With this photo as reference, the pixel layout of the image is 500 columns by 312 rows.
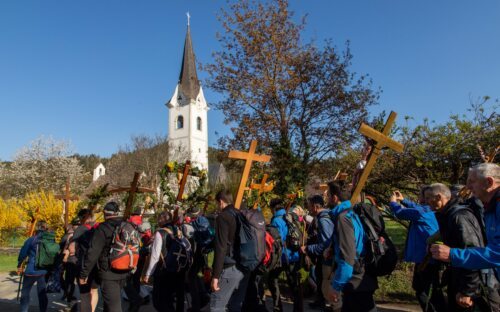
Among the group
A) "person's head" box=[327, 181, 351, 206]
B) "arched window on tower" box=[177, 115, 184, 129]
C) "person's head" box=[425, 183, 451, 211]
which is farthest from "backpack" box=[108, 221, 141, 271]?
"arched window on tower" box=[177, 115, 184, 129]

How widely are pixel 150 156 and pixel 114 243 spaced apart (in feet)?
119

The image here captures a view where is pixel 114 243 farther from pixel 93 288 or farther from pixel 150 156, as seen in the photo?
pixel 150 156

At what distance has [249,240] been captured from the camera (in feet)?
14.0

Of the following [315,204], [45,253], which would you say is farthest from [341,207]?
[45,253]

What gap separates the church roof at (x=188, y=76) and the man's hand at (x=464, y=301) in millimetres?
59879

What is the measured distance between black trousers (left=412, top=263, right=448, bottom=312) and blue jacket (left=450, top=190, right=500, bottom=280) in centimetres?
138

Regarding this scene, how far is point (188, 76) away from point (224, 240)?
60845 mm

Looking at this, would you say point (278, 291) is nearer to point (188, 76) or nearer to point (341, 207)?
point (341, 207)

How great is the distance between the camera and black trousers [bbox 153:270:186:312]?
516 centimetres

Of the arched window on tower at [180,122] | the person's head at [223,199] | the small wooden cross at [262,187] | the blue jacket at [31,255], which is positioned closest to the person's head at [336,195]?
the person's head at [223,199]

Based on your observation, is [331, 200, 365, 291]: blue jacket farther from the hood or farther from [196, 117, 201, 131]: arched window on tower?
[196, 117, 201, 131]: arched window on tower

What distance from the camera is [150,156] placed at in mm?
40219

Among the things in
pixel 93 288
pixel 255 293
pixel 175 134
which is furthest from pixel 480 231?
pixel 175 134

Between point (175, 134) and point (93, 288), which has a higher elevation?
point (175, 134)
